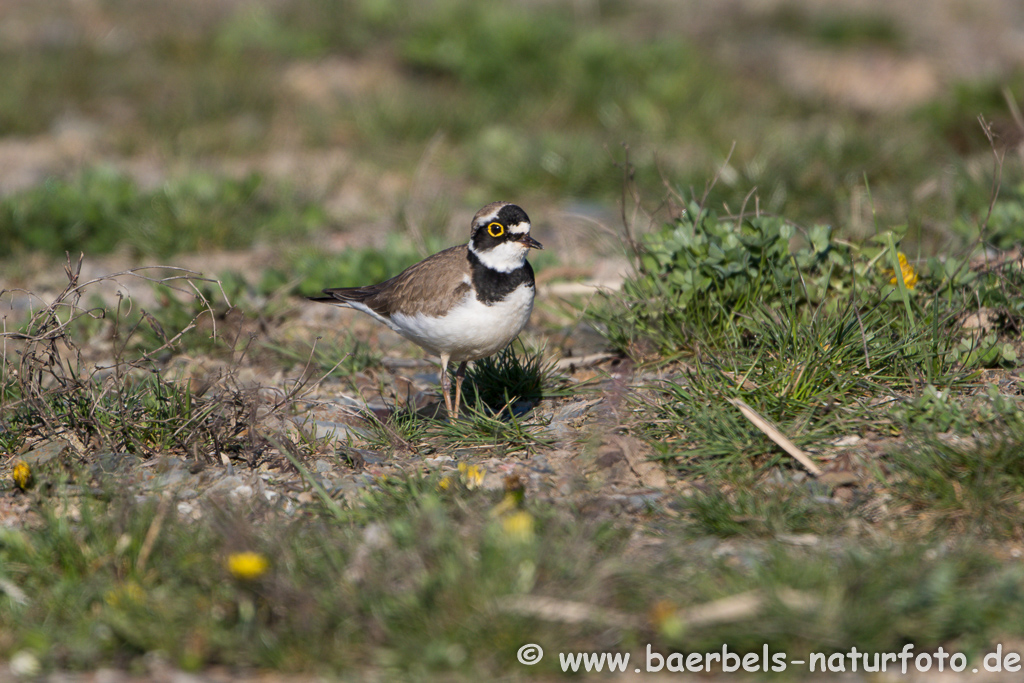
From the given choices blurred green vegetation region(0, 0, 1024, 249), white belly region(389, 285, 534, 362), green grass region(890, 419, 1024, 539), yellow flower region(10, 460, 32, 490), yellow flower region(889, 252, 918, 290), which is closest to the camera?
green grass region(890, 419, 1024, 539)

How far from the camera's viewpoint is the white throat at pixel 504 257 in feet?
15.0

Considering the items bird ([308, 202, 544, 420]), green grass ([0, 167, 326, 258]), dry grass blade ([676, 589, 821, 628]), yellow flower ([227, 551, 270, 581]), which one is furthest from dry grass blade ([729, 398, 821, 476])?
green grass ([0, 167, 326, 258])

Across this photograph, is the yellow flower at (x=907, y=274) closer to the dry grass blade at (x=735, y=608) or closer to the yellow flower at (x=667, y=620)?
the dry grass blade at (x=735, y=608)

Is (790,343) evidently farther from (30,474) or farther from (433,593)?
(30,474)

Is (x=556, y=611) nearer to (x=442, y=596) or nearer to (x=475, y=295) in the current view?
(x=442, y=596)

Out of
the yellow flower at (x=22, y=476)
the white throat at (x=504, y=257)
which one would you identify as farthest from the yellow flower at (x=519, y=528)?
the yellow flower at (x=22, y=476)

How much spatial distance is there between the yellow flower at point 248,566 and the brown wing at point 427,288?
1754mm

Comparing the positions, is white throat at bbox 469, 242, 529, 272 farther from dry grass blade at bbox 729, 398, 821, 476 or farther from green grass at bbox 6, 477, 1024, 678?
green grass at bbox 6, 477, 1024, 678

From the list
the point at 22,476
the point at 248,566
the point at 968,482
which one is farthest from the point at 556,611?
the point at 22,476

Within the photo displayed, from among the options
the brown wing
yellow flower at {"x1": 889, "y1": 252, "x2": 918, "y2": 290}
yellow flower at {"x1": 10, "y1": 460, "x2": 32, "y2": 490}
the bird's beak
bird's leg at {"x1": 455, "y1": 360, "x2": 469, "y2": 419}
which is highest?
the bird's beak

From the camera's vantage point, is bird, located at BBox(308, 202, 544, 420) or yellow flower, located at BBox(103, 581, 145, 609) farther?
bird, located at BBox(308, 202, 544, 420)

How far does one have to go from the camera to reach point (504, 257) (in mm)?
4598

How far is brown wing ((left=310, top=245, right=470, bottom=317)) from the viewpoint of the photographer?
4.58 m

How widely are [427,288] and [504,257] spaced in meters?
0.40
